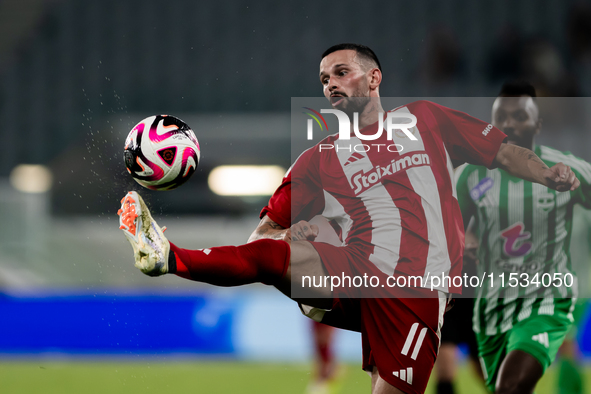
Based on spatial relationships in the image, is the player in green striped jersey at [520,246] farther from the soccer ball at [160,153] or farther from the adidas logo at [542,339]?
the soccer ball at [160,153]

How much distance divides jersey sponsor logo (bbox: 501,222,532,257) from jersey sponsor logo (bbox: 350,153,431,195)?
4.22ft

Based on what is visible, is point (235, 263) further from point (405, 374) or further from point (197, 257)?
point (405, 374)

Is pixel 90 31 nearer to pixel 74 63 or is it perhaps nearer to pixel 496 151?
pixel 74 63

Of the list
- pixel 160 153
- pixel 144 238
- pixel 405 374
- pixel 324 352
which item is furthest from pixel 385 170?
pixel 324 352

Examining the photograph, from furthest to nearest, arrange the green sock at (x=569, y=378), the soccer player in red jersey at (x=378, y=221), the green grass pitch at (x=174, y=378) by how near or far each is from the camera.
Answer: the green grass pitch at (x=174, y=378) < the green sock at (x=569, y=378) < the soccer player in red jersey at (x=378, y=221)

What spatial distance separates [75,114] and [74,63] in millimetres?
1349

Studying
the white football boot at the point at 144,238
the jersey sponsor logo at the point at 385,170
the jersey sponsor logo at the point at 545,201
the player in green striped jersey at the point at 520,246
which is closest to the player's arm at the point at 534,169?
the jersey sponsor logo at the point at 385,170

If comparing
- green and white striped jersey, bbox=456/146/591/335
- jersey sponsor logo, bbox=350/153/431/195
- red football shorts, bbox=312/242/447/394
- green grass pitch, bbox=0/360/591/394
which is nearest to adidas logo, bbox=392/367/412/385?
red football shorts, bbox=312/242/447/394

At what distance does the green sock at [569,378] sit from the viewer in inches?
212

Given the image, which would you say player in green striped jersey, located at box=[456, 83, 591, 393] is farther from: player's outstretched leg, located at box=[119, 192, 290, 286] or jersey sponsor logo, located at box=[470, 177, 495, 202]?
player's outstretched leg, located at box=[119, 192, 290, 286]

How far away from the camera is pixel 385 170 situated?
3.16 meters

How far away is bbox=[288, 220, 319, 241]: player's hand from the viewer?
316 cm

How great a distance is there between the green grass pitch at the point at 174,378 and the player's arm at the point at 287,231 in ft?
12.3

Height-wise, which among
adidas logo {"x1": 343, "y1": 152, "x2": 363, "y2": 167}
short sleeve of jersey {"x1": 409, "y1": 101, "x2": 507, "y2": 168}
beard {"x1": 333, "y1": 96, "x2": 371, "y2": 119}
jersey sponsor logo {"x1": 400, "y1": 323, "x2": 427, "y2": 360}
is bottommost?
jersey sponsor logo {"x1": 400, "y1": 323, "x2": 427, "y2": 360}
